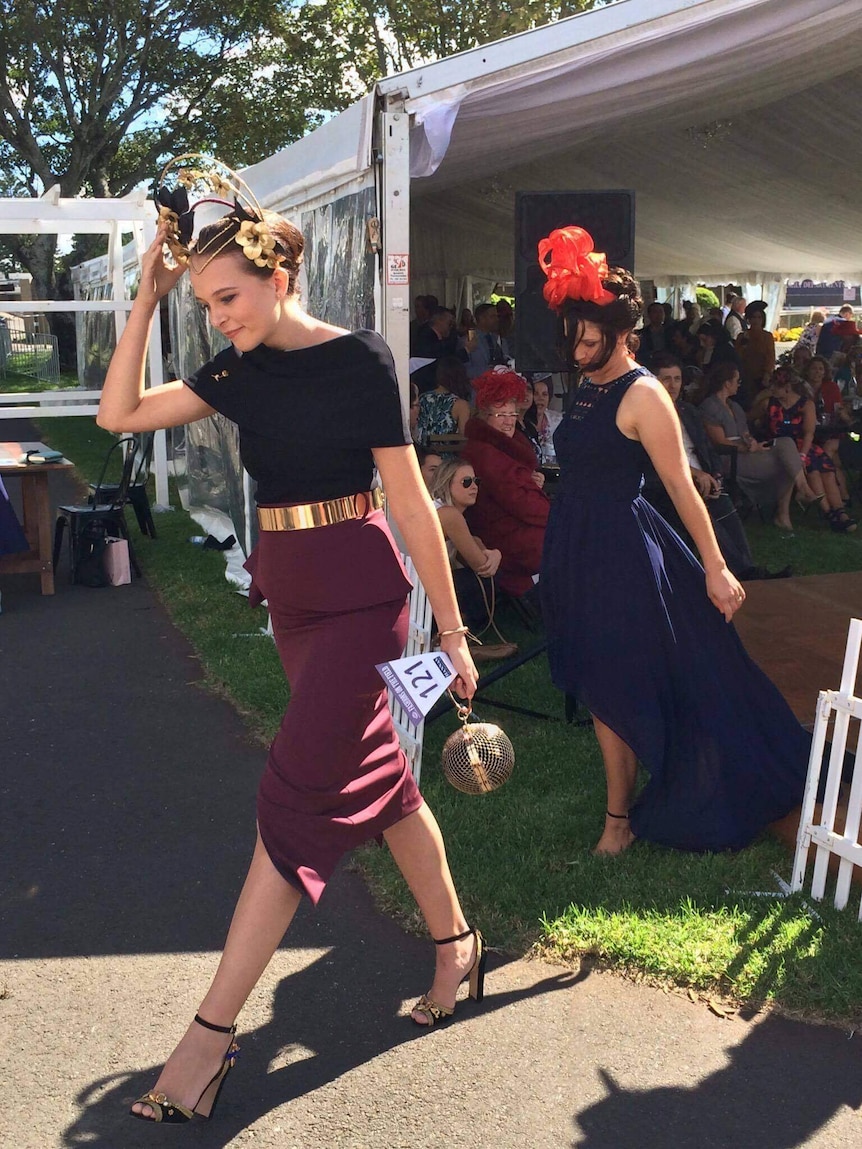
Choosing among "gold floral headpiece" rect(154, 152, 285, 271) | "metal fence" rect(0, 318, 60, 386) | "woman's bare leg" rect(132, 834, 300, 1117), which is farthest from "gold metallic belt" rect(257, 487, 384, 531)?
"metal fence" rect(0, 318, 60, 386)

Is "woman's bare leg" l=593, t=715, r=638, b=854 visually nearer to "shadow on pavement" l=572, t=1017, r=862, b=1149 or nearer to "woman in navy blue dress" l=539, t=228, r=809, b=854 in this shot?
"woman in navy blue dress" l=539, t=228, r=809, b=854

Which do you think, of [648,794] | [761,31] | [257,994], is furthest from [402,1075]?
[761,31]

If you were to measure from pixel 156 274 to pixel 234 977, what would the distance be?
1.51m

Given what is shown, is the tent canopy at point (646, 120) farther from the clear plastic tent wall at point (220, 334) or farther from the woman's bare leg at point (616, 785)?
the woman's bare leg at point (616, 785)

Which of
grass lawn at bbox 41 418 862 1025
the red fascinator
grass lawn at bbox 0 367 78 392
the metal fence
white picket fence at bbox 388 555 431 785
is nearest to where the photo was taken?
grass lawn at bbox 41 418 862 1025

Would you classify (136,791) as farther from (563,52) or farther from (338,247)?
(563,52)

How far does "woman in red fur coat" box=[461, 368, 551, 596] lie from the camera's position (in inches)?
245

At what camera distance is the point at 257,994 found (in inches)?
122

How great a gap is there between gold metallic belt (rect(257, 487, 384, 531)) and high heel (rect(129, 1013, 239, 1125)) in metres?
1.09

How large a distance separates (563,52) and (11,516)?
14.7 ft

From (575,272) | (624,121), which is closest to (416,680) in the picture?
(575,272)

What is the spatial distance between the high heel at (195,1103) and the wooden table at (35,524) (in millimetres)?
5871

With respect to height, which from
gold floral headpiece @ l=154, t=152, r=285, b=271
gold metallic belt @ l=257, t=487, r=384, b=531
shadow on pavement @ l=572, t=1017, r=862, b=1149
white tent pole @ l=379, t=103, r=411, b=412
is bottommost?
shadow on pavement @ l=572, t=1017, r=862, b=1149

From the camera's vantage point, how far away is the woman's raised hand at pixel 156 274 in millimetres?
2434
